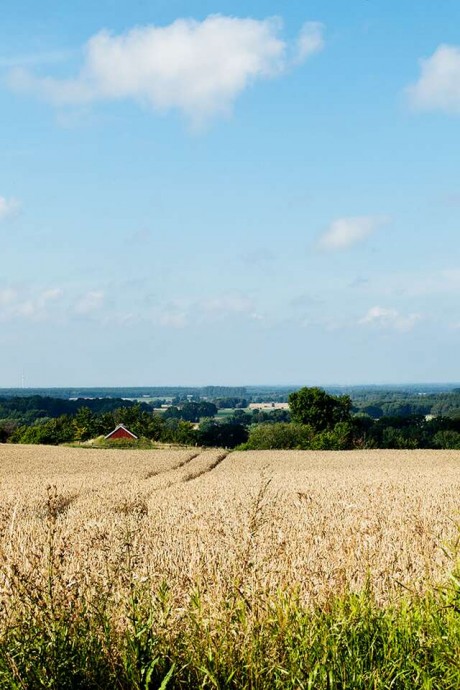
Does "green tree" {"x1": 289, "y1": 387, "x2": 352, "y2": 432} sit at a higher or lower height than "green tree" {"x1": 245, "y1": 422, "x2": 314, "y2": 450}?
higher

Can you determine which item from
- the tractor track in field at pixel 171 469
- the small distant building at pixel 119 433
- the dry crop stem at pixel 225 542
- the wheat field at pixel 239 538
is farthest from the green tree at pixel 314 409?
the dry crop stem at pixel 225 542

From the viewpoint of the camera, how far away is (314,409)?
297 feet

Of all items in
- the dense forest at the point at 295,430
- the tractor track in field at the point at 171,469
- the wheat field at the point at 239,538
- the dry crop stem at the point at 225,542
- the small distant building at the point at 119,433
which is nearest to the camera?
the dry crop stem at the point at 225,542

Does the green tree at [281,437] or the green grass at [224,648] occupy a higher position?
the green grass at [224,648]

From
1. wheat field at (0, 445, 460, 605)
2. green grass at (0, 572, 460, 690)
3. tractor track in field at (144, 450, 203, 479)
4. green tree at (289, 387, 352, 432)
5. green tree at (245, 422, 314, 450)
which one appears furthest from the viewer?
green tree at (289, 387, 352, 432)

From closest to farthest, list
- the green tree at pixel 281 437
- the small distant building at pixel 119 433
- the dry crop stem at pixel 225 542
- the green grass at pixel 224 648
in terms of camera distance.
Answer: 1. the green grass at pixel 224 648
2. the dry crop stem at pixel 225 542
3. the green tree at pixel 281 437
4. the small distant building at pixel 119 433

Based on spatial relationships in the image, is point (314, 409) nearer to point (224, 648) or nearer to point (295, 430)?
point (295, 430)

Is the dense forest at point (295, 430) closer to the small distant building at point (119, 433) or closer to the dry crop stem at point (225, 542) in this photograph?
the small distant building at point (119, 433)

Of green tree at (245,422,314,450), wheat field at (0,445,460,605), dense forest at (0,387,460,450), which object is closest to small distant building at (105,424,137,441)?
dense forest at (0,387,460,450)

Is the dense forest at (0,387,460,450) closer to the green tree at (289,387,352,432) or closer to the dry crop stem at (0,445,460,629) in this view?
the green tree at (289,387,352,432)

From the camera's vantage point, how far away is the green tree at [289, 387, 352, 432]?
90562 millimetres

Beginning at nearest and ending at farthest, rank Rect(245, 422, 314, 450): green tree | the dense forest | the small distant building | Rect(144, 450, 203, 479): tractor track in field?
1. Rect(144, 450, 203, 479): tractor track in field
2. Rect(245, 422, 314, 450): green tree
3. the dense forest
4. the small distant building

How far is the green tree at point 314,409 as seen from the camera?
90562 millimetres

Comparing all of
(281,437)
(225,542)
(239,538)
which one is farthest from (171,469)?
(281,437)
